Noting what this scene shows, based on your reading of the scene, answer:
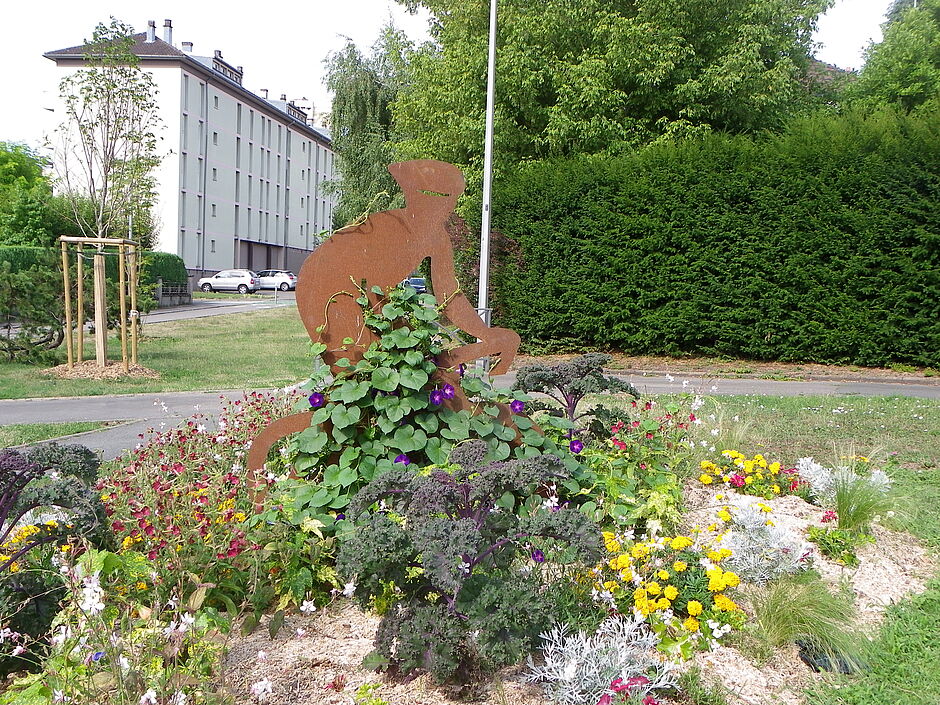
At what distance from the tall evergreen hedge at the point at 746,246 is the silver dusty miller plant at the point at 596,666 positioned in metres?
13.4

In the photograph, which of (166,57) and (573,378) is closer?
(573,378)

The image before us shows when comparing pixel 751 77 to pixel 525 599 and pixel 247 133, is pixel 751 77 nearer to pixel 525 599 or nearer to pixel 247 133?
pixel 525 599

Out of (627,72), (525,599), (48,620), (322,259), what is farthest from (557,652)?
(627,72)

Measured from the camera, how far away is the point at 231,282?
156 ft

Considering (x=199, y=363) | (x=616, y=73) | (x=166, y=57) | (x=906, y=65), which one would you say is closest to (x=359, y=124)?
(x=616, y=73)

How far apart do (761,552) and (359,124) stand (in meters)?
24.8

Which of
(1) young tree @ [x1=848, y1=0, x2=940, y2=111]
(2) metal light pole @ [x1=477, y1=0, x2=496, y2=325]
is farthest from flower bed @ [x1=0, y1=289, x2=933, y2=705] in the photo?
(1) young tree @ [x1=848, y1=0, x2=940, y2=111]

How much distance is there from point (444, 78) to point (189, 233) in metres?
30.9

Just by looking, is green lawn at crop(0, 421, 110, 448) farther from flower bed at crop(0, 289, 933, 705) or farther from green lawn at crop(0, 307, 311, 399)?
flower bed at crop(0, 289, 933, 705)

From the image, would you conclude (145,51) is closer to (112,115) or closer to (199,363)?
(112,115)

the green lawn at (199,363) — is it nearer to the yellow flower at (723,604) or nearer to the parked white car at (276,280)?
the yellow flower at (723,604)

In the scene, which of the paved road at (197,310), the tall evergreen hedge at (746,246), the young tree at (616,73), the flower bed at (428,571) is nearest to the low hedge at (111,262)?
the paved road at (197,310)

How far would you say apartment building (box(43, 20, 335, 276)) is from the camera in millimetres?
44125

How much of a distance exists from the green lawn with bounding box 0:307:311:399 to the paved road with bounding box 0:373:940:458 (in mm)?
652
